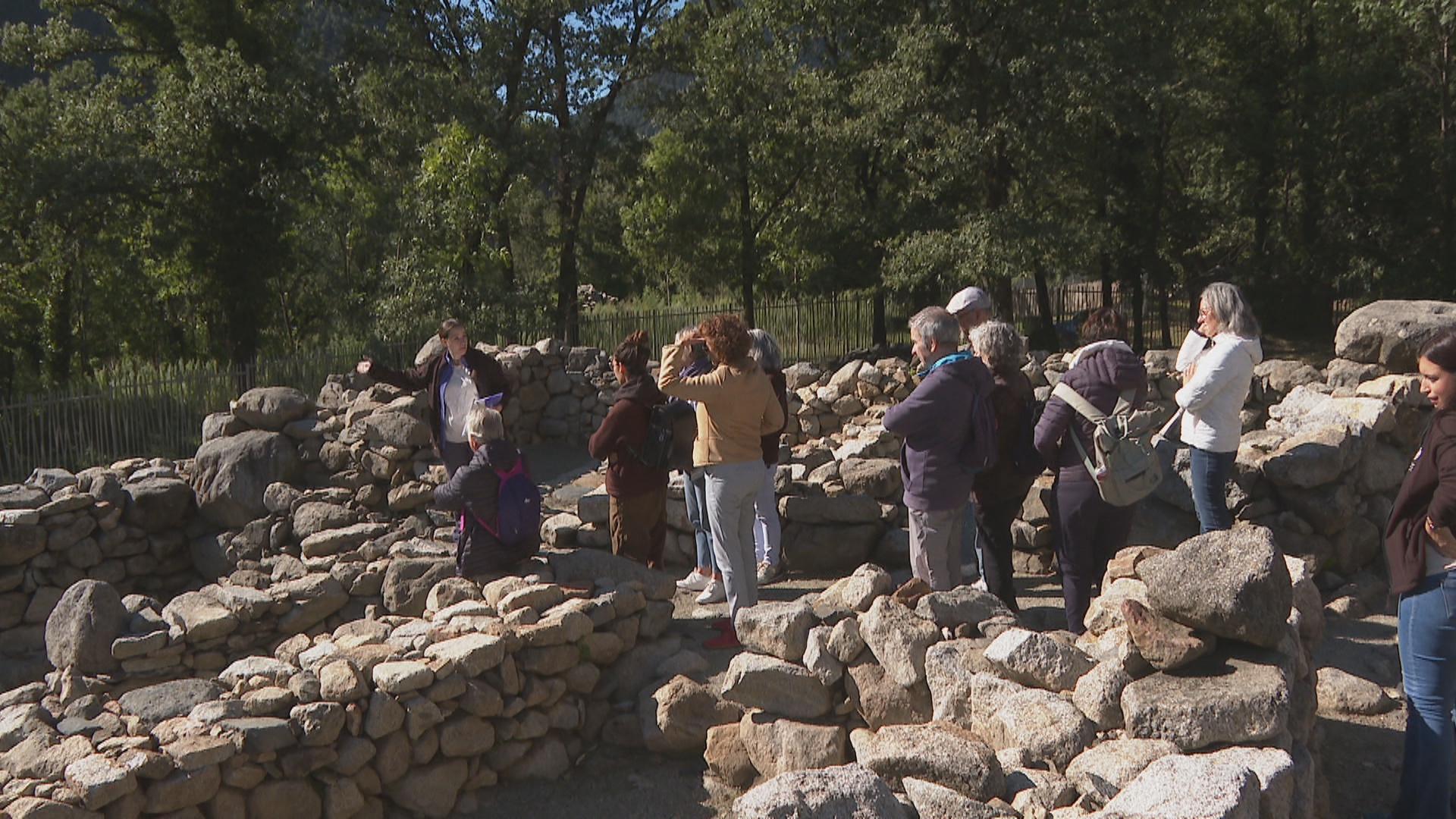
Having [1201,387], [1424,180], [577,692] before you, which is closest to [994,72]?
[1424,180]

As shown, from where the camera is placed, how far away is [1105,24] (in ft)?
56.9

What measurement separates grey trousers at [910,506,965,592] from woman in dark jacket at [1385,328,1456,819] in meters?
2.05

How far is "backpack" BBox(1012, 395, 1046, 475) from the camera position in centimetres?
595

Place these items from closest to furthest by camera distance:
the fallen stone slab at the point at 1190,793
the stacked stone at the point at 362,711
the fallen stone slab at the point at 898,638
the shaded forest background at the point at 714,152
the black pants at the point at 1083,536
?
the fallen stone slab at the point at 1190,793, the stacked stone at the point at 362,711, the fallen stone slab at the point at 898,638, the black pants at the point at 1083,536, the shaded forest background at the point at 714,152

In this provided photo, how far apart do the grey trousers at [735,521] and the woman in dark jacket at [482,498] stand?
3.82ft

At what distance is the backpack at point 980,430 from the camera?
221 inches

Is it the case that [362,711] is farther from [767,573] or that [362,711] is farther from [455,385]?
[767,573]

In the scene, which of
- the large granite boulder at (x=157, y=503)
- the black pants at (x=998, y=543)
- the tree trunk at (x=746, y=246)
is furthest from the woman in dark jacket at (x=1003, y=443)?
the tree trunk at (x=746, y=246)

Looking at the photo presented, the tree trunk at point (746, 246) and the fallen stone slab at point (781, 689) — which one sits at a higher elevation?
the tree trunk at point (746, 246)

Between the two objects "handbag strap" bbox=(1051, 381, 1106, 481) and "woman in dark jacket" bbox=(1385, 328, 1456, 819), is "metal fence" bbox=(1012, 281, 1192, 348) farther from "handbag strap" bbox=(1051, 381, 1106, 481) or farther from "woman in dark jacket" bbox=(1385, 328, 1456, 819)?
"woman in dark jacket" bbox=(1385, 328, 1456, 819)

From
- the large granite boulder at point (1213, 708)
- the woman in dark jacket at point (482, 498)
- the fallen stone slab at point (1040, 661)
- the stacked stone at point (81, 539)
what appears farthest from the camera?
the stacked stone at point (81, 539)

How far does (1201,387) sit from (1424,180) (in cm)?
2003

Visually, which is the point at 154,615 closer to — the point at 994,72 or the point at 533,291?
the point at 533,291

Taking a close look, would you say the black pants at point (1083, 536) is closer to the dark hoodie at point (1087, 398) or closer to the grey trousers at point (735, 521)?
the dark hoodie at point (1087, 398)
